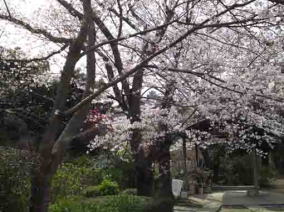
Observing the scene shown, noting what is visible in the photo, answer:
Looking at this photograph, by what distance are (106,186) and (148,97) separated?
2755 mm

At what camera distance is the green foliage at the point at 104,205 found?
9812 millimetres

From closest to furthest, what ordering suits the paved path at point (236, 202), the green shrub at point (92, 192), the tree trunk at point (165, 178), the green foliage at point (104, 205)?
the green foliage at point (104, 205), the tree trunk at point (165, 178), the green shrub at point (92, 192), the paved path at point (236, 202)

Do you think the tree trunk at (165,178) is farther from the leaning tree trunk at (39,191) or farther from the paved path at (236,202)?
the leaning tree trunk at (39,191)

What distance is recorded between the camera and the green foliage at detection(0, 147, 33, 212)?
7199 millimetres

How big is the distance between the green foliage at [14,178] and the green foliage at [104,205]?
223 cm

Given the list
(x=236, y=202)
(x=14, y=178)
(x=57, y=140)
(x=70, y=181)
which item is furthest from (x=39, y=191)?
(x=236, y=202)

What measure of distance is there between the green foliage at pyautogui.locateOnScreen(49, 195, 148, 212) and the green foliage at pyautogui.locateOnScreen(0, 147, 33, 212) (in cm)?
223

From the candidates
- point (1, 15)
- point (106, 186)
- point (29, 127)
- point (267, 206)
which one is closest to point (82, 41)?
point (1, 15)

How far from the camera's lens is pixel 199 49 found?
1074 centimetres

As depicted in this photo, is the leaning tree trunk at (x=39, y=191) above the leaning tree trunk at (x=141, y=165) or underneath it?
underneath

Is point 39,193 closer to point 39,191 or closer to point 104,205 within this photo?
point 39,191

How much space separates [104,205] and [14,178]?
11.6 feet

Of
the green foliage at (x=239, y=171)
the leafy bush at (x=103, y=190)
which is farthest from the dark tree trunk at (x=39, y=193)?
the green foliage at (x=239, y=171)

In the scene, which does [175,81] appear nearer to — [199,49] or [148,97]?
[199,49]
